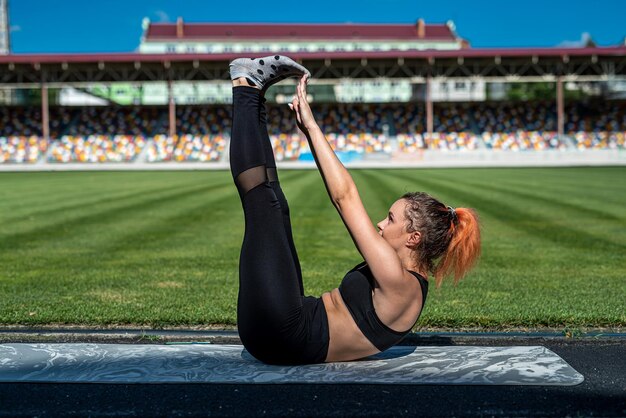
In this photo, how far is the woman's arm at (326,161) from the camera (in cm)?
320

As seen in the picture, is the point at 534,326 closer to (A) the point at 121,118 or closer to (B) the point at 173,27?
(A) the point at 121,118

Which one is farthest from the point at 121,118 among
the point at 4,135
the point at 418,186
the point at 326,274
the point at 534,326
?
the point at 534,326

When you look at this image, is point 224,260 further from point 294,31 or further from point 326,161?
point 294,31

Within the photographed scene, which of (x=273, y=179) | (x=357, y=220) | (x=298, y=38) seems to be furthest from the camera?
(x=298, y=38)

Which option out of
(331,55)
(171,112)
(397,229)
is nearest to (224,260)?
Result: (397,229)

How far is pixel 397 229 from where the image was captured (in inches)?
136

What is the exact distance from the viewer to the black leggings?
11.1ft

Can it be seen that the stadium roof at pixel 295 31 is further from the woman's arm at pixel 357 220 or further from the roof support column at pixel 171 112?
the woman's arm at pixel 357 220

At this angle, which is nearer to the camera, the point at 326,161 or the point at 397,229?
the point at 326,161

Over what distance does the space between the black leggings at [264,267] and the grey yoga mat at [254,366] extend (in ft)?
0.62

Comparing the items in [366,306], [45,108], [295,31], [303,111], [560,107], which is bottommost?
[366,306]

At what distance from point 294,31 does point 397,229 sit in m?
80.1

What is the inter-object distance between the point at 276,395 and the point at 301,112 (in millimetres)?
1385

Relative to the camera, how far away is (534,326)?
4.91 metres
